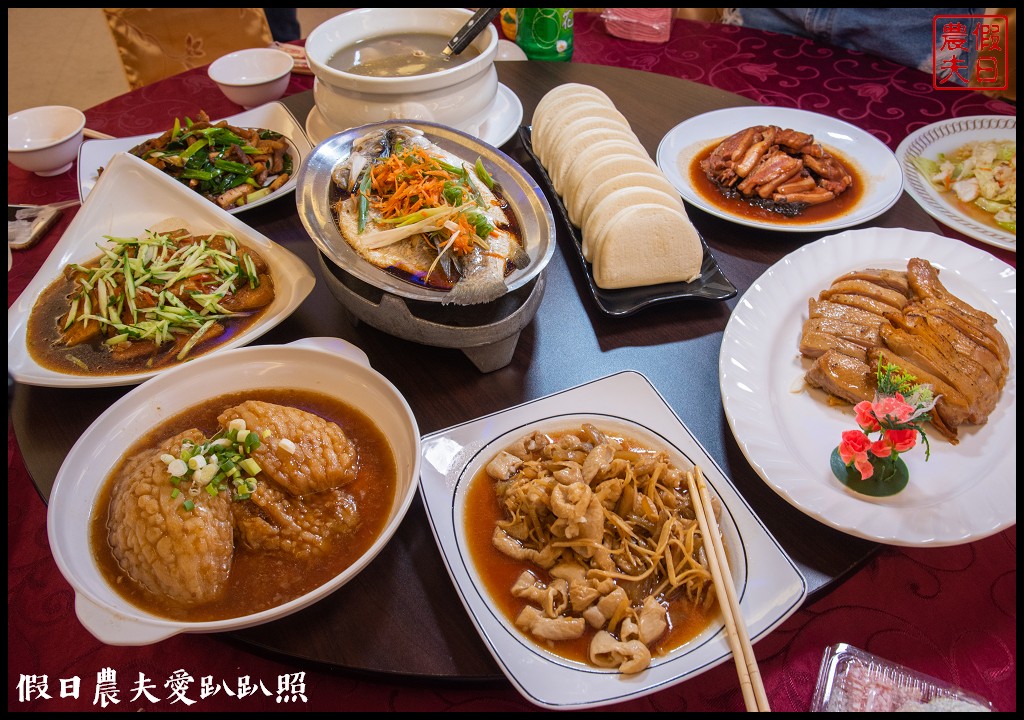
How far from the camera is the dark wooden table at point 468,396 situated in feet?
4.84

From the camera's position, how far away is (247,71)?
11.2 feet

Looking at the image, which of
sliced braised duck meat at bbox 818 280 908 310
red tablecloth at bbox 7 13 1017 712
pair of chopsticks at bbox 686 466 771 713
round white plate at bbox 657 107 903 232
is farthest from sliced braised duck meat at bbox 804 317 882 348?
pair of chopsticks at bbox 686 466 771 713

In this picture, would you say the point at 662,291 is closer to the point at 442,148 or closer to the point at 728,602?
the point at 442,148

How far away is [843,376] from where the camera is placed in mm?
1976

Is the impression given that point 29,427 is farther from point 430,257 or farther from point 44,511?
point 430,257

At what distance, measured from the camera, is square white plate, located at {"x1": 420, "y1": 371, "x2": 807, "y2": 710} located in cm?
133

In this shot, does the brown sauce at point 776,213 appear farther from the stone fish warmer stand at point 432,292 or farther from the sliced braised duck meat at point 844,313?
the stone fish warmer stand at point 432,292

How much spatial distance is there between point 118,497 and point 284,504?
383 mm

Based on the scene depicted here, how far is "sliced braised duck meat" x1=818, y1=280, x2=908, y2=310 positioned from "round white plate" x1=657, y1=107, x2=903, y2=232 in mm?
357

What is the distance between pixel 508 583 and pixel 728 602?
1.62 ft

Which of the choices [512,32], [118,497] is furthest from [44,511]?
[512,32]

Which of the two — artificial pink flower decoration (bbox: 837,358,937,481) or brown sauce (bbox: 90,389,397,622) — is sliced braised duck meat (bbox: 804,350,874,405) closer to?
artificial pink flower decoration (bbox: 837,358,937,481)

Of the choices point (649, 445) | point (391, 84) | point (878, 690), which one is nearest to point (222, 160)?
point (391, 84)

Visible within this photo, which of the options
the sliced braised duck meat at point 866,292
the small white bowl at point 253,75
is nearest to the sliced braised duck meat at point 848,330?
the sliced braised duck meat at point 866,292
